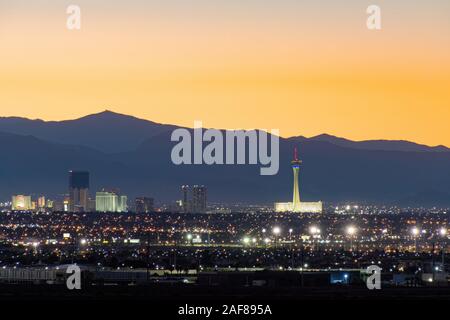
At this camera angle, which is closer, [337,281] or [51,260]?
[337,281]

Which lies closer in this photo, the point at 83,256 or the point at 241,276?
the point at 241,276

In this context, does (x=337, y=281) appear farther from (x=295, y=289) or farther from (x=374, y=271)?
(x=295, y=289)
